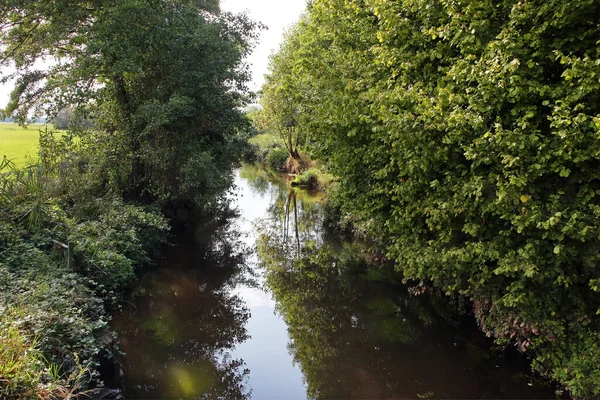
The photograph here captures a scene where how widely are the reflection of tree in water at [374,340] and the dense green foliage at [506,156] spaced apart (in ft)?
3.80

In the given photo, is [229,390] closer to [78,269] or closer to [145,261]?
[78,269]

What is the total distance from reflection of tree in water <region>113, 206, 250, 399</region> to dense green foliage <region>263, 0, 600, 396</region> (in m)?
4.93

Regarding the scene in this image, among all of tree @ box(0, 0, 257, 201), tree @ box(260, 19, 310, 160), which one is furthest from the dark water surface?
tree @ box(260, 19, 310, 160)

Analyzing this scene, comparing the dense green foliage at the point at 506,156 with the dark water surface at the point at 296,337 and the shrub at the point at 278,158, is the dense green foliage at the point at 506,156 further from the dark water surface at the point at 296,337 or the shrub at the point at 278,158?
the shrub at the point at 278,158

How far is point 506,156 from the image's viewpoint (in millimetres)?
6059

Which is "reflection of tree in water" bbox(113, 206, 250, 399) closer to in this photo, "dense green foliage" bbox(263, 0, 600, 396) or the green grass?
"dense green foliage" bbox(263, 0, 600, 396)

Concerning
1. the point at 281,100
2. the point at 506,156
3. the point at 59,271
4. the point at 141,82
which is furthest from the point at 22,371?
the point at 281,100

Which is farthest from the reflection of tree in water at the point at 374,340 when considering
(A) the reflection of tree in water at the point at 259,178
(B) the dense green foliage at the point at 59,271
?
(A) the reflection of tree in water at the point at 259,178

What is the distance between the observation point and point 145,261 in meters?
12.8

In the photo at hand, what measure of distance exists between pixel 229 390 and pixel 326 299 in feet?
16.3

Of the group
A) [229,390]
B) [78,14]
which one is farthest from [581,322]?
[78,14]

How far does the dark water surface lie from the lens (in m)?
7.84

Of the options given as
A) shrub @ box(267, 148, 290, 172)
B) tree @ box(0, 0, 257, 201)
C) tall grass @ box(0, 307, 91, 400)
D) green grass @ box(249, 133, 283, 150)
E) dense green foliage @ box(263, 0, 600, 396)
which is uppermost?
green grass @ box(249, 133, 283, 150)

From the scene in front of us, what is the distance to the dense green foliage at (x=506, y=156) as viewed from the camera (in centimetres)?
592
